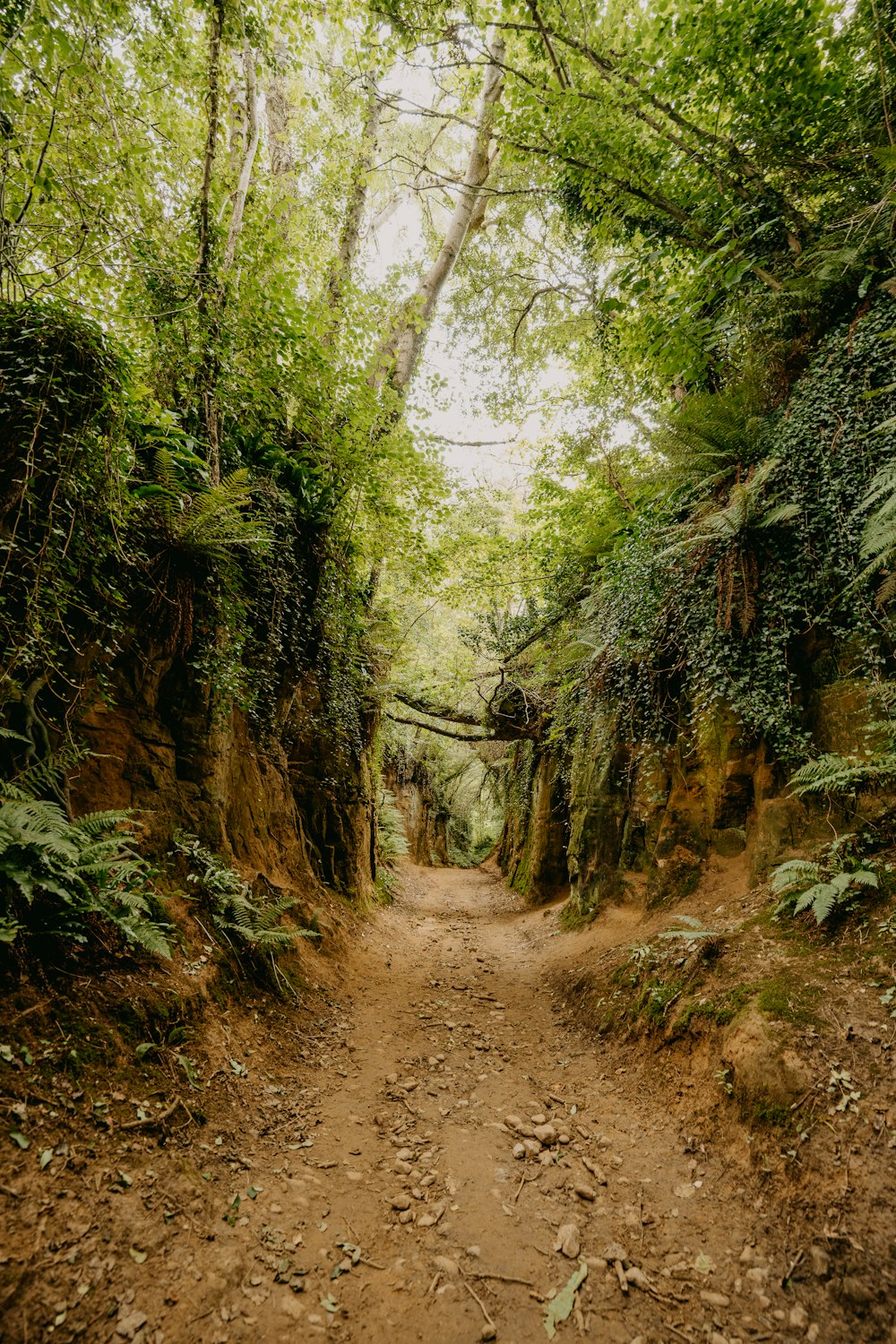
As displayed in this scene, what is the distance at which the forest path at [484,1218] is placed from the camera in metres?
2.06

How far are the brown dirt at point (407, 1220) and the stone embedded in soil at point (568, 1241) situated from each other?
31 millimetres

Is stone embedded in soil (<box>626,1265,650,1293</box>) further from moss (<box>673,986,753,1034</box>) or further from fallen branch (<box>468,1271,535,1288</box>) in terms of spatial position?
moss (<box>673,986,753,1034</box>)

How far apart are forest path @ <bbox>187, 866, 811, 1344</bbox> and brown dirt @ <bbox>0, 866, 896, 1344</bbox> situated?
0.03 feet

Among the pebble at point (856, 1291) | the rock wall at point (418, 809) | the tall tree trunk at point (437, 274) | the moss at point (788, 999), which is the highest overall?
the tall tree trunk at point (437, 274)

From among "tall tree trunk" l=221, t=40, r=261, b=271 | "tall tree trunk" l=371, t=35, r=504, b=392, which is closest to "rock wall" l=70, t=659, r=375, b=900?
"tall tree trunk" l=221, t=40, r=261, b=271

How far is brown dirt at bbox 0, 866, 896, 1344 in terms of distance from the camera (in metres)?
1.91

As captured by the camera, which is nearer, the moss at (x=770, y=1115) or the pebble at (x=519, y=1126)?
the moss at (x=770, y=1115)

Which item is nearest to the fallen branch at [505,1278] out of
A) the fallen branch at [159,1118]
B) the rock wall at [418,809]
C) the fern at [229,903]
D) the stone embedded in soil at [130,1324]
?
the stone embedded in soil at [130,1324]

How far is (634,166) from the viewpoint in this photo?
5805 mm

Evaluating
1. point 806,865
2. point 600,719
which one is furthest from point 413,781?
point 806,865

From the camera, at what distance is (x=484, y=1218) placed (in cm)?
261

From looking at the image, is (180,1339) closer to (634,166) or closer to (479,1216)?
(479,1216)

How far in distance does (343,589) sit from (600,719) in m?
4.38

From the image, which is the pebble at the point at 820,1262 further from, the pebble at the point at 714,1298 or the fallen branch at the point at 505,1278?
the fallen branch at the point at 505,1278
